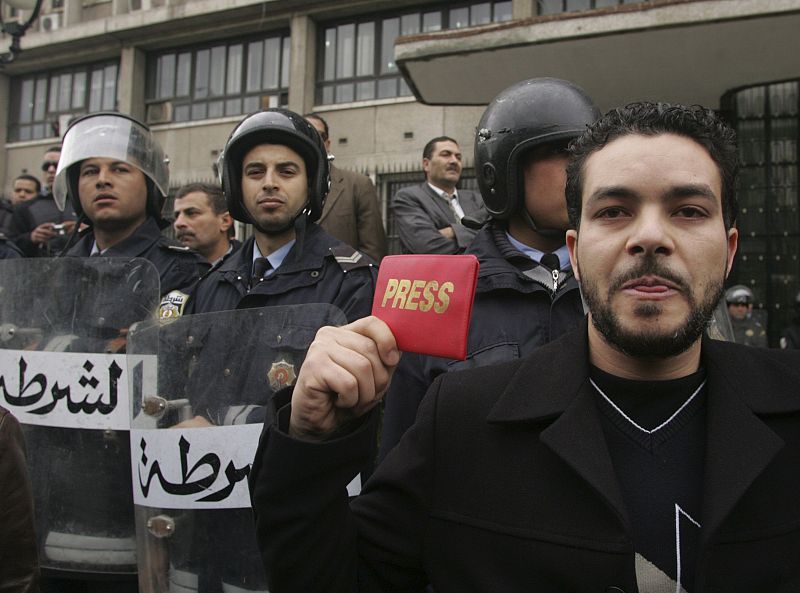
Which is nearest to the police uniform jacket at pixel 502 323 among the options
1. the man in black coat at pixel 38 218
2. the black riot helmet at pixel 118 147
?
the black riot helmet at pixel 118 147

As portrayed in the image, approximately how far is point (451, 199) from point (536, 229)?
3186 millimetres

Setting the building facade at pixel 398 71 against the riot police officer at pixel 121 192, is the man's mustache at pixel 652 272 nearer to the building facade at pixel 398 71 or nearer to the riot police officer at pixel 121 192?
the riot police officer at pixel 121 192

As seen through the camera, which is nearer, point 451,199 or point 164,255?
point 164,255

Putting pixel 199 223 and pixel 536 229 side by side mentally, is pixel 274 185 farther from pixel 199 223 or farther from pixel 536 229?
pixel 199 223

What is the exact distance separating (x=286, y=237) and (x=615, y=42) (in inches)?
210

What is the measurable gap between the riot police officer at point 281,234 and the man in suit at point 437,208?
1678 mm

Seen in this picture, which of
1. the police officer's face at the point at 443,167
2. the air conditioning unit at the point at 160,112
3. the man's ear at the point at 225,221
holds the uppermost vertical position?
the air conditioning unit at the point at 160,112

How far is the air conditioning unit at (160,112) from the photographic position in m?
15.8

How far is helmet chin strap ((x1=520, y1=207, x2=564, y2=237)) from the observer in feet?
7.74

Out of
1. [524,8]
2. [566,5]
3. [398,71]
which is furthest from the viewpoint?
[398,71]

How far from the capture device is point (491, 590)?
135 cm

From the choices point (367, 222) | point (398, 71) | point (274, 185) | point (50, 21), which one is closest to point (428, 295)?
point (274, 185)

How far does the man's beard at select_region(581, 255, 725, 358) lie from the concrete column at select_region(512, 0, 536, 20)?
37.2ft

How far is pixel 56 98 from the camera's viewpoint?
1747 centimetres
